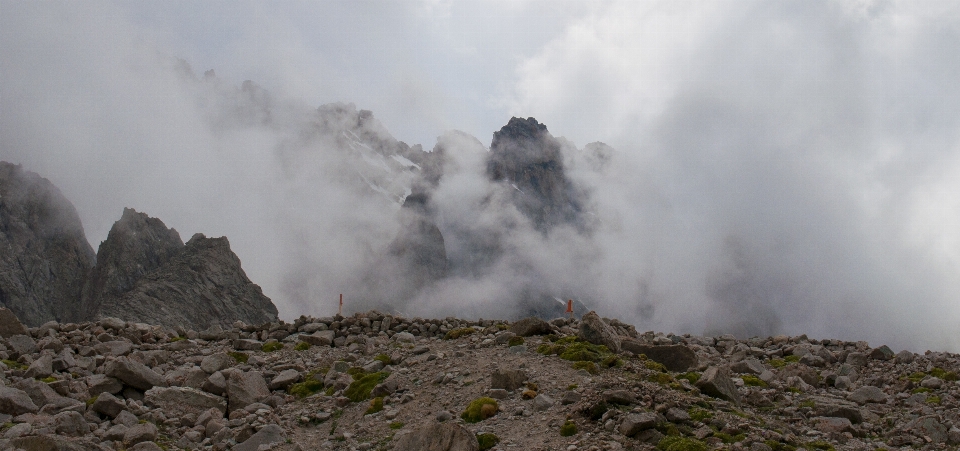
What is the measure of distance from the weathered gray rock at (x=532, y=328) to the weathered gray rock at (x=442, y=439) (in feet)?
33.1

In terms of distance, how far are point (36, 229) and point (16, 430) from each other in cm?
12571

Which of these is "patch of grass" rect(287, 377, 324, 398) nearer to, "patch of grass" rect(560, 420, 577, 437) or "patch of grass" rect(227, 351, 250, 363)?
"patch of grass" rect(227, 351, 250, 363)

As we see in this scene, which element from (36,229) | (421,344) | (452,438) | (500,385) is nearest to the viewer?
(452,438)

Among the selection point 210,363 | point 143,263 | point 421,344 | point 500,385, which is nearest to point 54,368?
point 210,363

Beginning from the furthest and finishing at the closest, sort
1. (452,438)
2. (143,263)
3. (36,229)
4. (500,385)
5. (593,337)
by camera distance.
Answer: (36,229) < (143,263) < (593,337) < (500,385) < (452,438)

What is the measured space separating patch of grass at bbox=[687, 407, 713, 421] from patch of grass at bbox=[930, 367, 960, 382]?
13.9 metres

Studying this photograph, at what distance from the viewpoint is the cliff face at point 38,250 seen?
116m

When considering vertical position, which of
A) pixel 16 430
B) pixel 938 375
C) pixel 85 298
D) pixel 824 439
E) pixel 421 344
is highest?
pixel 85 298

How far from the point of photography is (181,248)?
378 ft

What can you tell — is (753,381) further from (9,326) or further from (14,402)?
(9,326)

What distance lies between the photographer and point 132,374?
856 inches

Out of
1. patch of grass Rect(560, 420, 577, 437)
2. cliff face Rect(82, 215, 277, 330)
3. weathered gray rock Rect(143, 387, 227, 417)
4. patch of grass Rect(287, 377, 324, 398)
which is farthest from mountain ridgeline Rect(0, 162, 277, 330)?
patch of grass Rect(560, 420, 577, 437)

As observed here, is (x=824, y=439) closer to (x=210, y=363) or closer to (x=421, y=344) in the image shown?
(x=421, y=344)

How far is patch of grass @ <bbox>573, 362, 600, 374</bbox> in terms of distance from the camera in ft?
67.2
